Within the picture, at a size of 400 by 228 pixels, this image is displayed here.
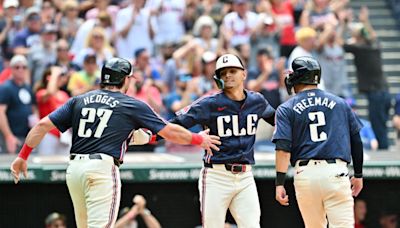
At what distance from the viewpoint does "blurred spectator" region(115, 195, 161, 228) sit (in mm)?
11383

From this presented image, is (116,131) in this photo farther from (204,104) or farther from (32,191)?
(32,191)

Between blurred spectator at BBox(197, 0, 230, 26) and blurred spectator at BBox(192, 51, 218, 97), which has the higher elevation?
blurred spectator at BBox(197, 0, 230, 26)

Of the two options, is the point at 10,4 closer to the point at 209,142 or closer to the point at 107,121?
the point at 107,121

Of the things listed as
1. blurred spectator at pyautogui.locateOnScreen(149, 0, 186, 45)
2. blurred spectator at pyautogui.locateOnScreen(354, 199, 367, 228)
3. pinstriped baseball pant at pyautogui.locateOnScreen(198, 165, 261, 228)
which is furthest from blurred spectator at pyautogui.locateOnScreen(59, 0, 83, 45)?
pinstriped baseball pant at pyautogui.locateOnScreen(198, 165, 261, 228)

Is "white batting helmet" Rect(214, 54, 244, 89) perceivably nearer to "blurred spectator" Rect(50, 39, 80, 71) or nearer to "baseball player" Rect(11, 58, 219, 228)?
"baseball player" Rect(11, 58, 219, 228)

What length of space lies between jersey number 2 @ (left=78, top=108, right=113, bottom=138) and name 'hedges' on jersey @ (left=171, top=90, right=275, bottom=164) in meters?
0.86

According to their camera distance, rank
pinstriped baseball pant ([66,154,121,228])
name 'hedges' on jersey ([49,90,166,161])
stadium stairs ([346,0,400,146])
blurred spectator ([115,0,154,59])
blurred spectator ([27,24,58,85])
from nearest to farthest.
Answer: pinstriped baseball pant ([66,154,121,228])
name 'hedges' on jersey ([49,90,166,161])
blurred spectator ([27,24,58,85])
blurred spectator ([115,0,154,59])
stadium stairs ([346,0,400,146])

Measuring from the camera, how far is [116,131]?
341 inches

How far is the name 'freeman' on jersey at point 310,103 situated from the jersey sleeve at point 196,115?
84cm

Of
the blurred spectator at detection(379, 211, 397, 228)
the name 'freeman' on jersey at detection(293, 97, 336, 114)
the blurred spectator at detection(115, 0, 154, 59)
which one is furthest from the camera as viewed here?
the blurred spectator at detection(115, 0, 154, 59)

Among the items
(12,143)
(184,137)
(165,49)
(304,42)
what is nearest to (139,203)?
(12,143)

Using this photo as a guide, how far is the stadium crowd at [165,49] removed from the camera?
42.3 ft

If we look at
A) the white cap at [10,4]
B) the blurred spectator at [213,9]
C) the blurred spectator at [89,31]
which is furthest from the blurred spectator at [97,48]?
the blurred spectator at [213,9]

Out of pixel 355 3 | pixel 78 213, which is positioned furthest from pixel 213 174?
pixel 355 3
